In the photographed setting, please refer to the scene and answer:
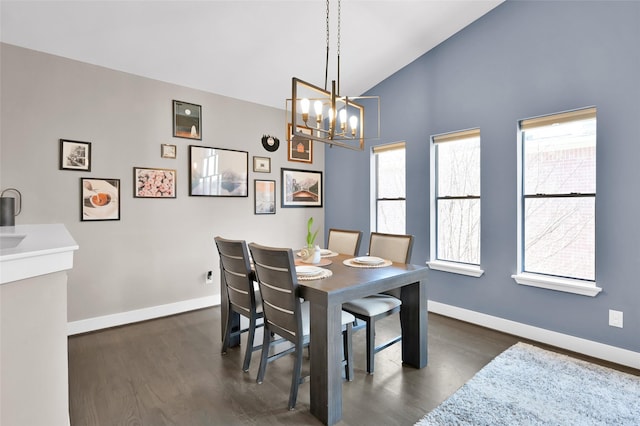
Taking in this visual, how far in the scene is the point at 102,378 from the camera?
7.79 feet

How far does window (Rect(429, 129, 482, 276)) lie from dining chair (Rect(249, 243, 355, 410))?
1.95m

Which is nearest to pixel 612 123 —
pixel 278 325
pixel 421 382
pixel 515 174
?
pixel 515 174

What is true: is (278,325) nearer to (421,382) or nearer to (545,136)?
(421,382)

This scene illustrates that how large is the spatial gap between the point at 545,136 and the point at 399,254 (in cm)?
175

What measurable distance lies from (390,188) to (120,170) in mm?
3210

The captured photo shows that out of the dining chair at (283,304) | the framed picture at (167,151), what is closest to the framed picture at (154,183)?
the framed picture at (167,151)

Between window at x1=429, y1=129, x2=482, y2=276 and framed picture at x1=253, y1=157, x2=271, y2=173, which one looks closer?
window at x1=429, y1=129, x2=482, y2=276

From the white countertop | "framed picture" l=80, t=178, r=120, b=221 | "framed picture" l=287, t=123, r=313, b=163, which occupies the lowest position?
the white countertop

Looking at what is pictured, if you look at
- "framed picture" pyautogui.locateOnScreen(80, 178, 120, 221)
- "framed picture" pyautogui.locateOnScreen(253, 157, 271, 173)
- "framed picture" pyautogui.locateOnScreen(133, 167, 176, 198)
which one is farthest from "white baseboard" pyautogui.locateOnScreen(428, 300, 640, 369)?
"framed picture" pyautogui.locateOnScreen(80, 178, 120, 221)

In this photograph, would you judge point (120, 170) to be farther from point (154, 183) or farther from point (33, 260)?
point (33, 260)

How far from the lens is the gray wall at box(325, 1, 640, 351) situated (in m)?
2.53

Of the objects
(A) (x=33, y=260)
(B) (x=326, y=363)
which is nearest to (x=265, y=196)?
(B) (x=326, y=363)

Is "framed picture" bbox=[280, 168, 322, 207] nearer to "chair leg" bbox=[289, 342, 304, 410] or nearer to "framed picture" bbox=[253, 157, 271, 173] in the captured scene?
"framed picture" bbox=[253, 157, 271, 173]

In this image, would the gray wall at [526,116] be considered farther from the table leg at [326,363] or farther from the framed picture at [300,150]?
the table leg at [326,363]
